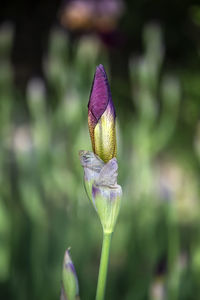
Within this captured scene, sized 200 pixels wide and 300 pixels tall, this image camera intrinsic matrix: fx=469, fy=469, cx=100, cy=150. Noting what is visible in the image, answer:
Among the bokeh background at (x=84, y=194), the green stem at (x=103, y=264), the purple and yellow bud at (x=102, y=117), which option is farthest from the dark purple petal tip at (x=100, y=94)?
the bokeh background at (x=84, y=194)

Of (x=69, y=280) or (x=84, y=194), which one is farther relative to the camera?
(x=84, y=194)

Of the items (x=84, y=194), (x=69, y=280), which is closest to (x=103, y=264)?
(x=69, y=280)

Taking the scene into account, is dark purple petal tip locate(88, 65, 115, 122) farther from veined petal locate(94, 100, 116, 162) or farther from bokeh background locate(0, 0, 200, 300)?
bokeh background locate(0, 0, 200, 300)

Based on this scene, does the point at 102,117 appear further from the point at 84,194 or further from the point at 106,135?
the point at 84,194

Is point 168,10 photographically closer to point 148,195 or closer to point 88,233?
point 148,195

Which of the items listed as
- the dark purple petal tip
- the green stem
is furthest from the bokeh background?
the dark purple petal tip

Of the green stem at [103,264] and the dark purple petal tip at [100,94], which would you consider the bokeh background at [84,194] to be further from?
the dark purple petal tip at [100,94]

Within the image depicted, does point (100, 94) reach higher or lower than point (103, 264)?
higher
